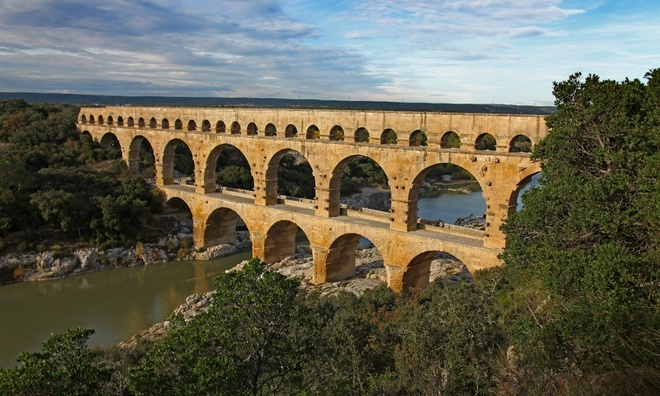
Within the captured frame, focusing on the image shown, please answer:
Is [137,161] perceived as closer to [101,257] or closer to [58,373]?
[101,257]

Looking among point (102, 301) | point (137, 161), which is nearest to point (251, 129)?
point (102, 301)

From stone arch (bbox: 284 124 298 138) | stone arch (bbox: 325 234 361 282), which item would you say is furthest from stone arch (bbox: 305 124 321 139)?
stone arch (bbox: 325 234 361 282)

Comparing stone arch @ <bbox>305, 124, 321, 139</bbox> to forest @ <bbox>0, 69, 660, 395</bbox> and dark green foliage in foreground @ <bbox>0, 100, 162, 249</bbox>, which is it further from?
dark green foliage in foreground @ <bbox>0, 100, 162, 249</bbox>

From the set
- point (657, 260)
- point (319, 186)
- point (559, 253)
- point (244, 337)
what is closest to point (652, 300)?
point (657, 260)

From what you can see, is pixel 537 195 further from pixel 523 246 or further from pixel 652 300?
pixel 652 300

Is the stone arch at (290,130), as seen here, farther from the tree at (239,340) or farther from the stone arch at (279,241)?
the tree at (239,340)

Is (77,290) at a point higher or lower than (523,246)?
lower

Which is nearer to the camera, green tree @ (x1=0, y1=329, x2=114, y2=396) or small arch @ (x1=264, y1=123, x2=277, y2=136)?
green tree @ (x1=0, y1=329, x2=114, y2=396)

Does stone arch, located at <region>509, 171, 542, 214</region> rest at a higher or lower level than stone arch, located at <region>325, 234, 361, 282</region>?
higher
